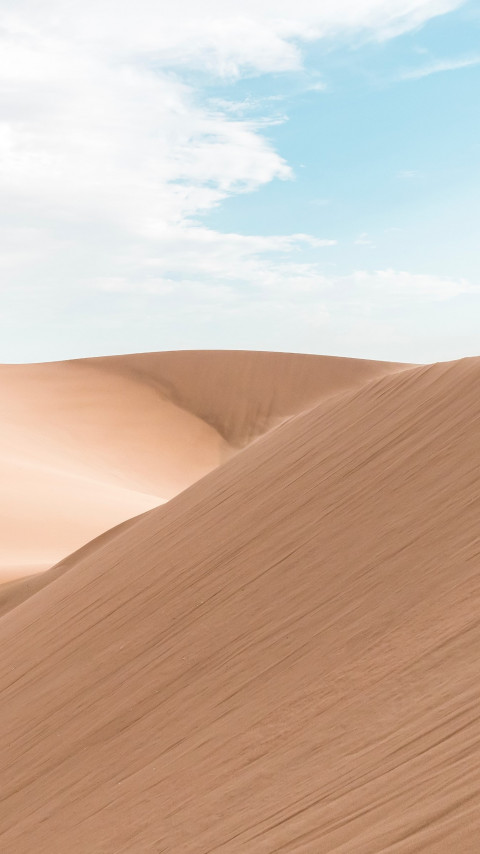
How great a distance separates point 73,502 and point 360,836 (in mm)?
21847

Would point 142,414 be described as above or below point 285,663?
above

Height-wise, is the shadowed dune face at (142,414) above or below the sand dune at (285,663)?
above

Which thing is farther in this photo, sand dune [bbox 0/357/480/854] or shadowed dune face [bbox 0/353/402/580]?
shadowed dune face [bbox 0/353/402/580]

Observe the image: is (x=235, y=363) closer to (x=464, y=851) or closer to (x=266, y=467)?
(x=266, y=467)

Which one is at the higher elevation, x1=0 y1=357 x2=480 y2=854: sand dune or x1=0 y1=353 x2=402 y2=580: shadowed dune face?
x1=0 y1=353 x2=402 y2=580: shadowed dune face

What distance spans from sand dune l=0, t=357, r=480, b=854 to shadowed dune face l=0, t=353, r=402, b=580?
1814cm

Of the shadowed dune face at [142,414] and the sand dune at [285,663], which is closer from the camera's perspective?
the sand dune at [285,663]

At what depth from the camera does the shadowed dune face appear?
3284 centimetres

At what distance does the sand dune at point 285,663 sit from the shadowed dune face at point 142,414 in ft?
59.5

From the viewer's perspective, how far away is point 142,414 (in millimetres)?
43969

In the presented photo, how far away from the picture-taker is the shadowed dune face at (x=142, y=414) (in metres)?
32.8

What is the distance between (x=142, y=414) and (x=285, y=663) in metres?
39.2

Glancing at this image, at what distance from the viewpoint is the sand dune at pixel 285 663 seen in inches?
140

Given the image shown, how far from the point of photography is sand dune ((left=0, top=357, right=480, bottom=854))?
3.56 metres
